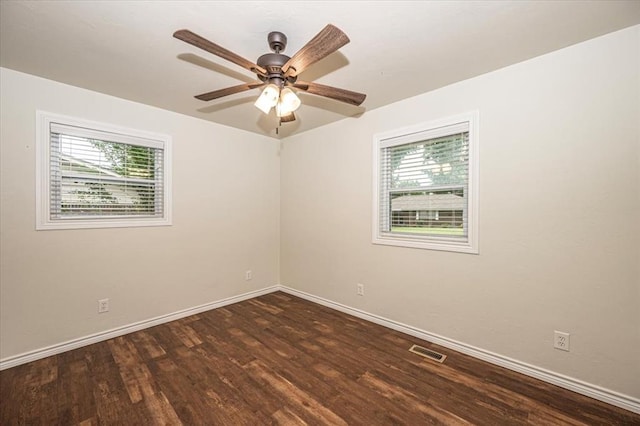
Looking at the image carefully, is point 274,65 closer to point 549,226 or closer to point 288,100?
point 288,100

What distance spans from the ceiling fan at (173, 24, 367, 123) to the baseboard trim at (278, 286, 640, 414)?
2.34 m

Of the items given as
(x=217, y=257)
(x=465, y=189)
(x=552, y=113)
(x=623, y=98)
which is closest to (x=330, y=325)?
(x=217, y=257)

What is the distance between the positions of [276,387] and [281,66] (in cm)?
228

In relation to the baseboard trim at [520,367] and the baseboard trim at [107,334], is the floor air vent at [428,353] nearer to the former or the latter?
the baseboard trim at [520,367]

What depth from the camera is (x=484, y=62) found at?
83.6 inches

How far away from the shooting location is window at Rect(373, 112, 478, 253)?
244cm

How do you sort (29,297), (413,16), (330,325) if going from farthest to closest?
(330,325), (29,297), (413,16)

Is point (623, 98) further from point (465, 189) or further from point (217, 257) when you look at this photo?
point (217, 257)

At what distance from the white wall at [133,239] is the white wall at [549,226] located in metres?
2.12

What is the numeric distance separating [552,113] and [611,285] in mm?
1284

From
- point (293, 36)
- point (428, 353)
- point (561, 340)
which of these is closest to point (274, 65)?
point (293, 36)

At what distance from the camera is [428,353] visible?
8.01ft

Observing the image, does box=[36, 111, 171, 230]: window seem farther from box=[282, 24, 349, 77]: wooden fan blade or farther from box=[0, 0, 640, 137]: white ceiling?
box=[282, 24, 349, 77]: wooden fan blade

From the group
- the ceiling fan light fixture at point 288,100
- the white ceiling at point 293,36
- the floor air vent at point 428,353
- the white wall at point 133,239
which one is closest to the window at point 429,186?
the white ceiling at point 293,36
